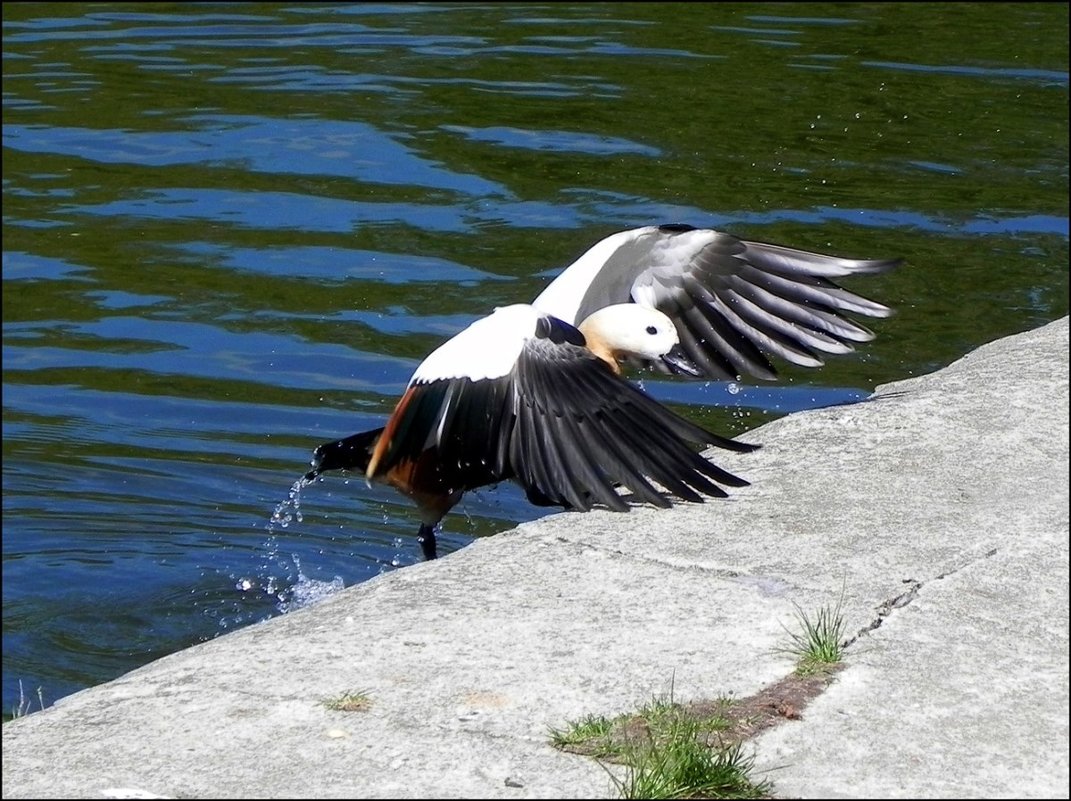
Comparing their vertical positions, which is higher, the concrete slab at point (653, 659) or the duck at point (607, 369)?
the duck at point (607, 369)

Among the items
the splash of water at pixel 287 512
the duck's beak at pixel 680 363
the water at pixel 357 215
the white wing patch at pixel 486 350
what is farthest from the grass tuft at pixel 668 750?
the splash of water at pixel 287 512

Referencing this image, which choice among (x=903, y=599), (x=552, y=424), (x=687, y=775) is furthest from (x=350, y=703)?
(x=552, y=424)

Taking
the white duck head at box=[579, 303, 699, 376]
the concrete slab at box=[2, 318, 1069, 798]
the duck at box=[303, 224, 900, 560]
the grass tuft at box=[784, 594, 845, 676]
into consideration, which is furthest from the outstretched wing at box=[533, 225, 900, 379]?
the grass tuft at box=[784, 594, 845, 676]

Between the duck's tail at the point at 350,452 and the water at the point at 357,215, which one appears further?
the water at the point at 357,215

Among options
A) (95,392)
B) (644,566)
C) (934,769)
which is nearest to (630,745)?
(934,769)

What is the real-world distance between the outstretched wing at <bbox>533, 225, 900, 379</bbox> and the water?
3.50 feet

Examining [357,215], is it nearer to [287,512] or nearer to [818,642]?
[287,512]

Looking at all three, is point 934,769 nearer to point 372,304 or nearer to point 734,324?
point 734,324

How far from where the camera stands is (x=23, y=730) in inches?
141

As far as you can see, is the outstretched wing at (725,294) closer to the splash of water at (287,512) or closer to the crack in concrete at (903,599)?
the splash of water at (287,512)

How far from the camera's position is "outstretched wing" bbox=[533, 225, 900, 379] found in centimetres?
585

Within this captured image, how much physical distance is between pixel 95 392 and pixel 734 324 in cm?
348

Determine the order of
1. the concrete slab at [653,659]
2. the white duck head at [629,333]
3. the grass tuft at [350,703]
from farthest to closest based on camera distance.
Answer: the white duck head at [629,333] < the grass tuft at [350,703] < the concrete slab at [653,659]

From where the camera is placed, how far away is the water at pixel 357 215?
666 centimetres
